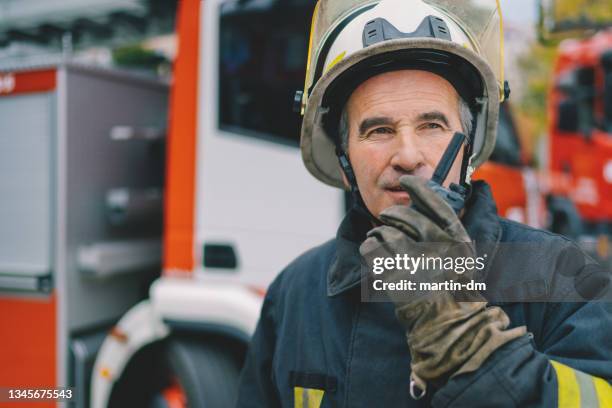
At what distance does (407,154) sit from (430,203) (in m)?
0.24

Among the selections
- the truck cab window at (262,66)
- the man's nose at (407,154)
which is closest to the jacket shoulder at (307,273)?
the man's nose at (407,154)

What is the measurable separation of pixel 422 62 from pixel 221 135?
1.35m

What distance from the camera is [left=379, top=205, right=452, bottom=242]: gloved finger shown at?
950 mm

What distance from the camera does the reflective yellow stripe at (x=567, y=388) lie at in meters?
0.95

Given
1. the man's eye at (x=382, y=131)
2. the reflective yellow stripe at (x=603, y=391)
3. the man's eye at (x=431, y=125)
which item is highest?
the man's eye at (x=431, y=125)

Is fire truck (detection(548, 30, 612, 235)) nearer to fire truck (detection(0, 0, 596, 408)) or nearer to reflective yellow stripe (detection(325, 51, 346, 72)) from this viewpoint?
fire truck (detection(0, 0, 596, 408))

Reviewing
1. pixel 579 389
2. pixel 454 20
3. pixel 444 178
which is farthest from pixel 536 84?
pixel 579 389

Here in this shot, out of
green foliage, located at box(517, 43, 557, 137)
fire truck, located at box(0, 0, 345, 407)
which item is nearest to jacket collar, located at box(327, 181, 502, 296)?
fire truck, located at box(0, 0, 345, 407)

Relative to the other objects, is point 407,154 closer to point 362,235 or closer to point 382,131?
point 382,131

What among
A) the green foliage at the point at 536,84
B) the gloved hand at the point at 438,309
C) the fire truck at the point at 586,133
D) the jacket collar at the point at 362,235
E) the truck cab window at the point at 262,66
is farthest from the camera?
the green foliage at the point at 536,84

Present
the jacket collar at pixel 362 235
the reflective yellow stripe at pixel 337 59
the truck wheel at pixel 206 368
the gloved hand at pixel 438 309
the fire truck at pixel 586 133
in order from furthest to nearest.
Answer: the fire truck at pixel 586 133 < the truck wheel at pixel 206 368 < the reflective yellow stripe at pixel 337 59 < the jacket collar at pixel 362 235 < the gloved hand at pixel 438 309

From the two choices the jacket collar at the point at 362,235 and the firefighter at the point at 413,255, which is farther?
the jacket collar at the point at 362,235

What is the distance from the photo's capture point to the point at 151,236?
3.16 meters

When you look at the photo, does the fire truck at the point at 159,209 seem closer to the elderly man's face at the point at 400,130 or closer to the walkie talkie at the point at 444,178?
the elderly man's face at the point at 400,130
